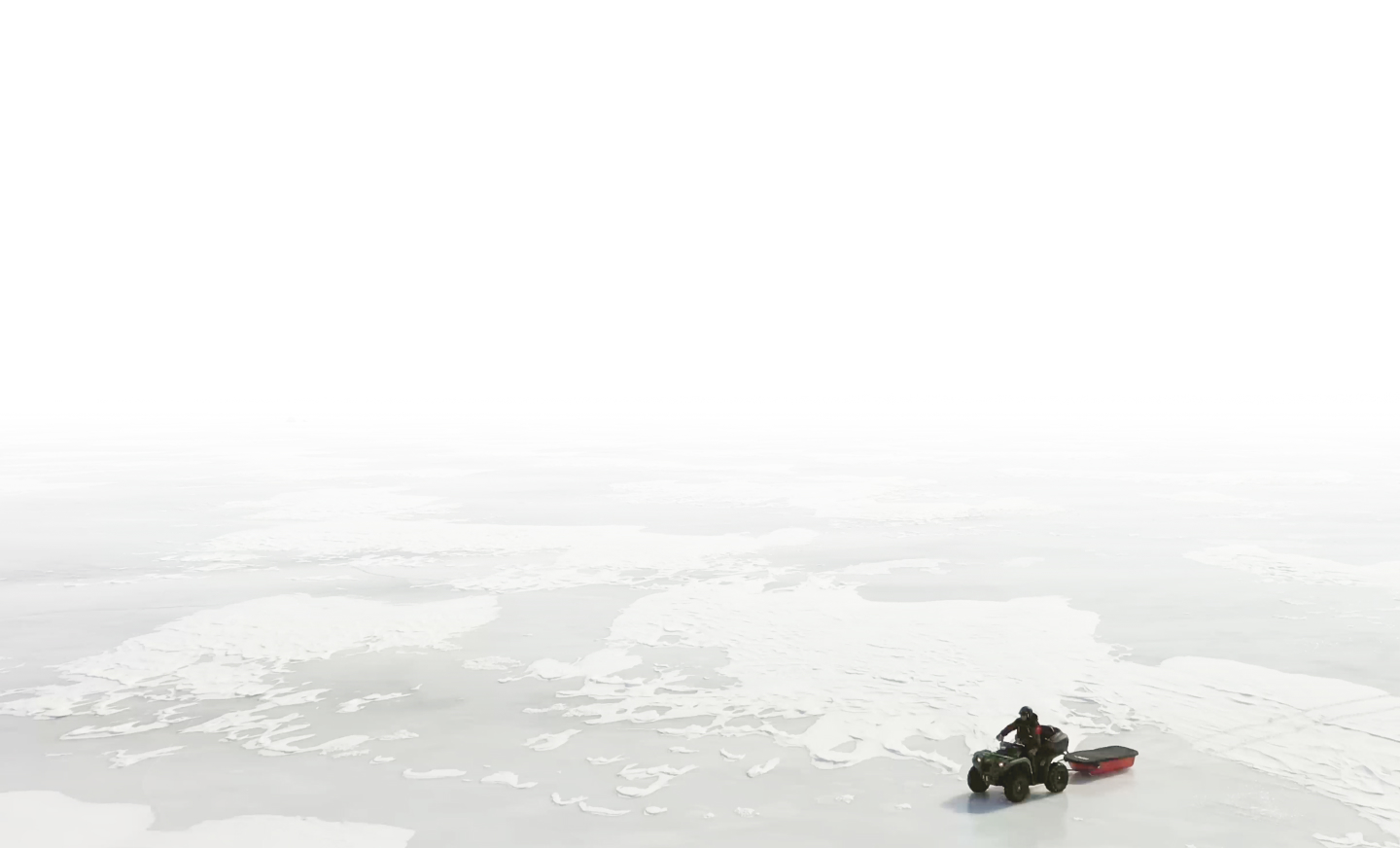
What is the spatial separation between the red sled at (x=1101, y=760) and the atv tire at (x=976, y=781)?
948 mm

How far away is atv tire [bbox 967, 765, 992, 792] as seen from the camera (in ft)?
34.7

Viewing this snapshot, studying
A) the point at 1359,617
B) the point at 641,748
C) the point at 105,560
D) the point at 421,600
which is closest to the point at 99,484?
the point at 105,560

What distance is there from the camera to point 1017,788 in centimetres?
1038

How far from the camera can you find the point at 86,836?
9.88m

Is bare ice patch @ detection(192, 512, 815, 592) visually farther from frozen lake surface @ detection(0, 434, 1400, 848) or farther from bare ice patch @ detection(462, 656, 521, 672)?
bare ice patch @ detection(462, 656, 521, 672)

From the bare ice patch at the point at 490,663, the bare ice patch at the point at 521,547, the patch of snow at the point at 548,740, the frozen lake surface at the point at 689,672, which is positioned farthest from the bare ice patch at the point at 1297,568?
the patch of snow at the point at 548,740

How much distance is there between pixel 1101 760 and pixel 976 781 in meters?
1.33

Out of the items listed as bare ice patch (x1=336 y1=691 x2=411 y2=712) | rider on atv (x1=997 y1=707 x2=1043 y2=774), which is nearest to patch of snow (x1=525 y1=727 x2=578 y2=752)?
bare ice patch (x1=336 y1=691 x2=411 y2=712)

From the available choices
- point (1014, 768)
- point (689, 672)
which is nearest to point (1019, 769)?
point (1014, 768)

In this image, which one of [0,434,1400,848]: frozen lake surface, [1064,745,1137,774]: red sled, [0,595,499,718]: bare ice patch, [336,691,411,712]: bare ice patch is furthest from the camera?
[0,595,499,718]: bare ice patch

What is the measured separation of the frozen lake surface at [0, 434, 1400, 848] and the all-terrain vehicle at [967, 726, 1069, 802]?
182 mm

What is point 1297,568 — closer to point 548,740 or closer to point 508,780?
point 548,740

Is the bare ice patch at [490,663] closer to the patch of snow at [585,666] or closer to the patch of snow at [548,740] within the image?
the patch of snow at [585,666]

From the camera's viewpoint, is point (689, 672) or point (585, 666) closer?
point (689, 672)
